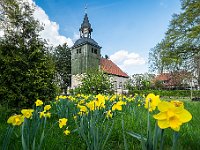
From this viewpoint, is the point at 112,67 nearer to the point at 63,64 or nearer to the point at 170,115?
the point at 63,64

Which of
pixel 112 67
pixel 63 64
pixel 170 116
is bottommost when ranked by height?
pixel 170 116

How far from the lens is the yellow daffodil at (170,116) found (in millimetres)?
856

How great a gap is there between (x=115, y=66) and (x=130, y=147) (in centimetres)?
3940

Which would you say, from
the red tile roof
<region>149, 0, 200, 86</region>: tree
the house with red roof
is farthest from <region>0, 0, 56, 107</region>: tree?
the red tile roof

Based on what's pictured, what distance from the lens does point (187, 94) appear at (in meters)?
28.8

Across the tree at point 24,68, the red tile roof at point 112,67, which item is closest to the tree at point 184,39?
the red tile roof at point 112,67

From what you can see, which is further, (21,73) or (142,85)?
(142,85)

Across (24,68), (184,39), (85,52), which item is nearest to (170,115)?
(24,68)

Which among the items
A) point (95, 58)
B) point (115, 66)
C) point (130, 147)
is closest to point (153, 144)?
point (130, 147)

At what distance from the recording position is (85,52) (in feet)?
117

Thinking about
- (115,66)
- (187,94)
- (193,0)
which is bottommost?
(187,94)

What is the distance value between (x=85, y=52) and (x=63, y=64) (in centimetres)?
994

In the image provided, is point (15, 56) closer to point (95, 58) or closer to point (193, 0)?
point (193, 0)

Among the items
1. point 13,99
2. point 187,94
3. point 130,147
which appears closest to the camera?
point 130,147
